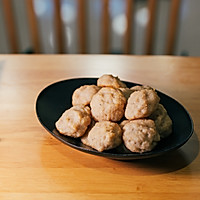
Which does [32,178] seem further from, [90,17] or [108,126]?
[90,17]

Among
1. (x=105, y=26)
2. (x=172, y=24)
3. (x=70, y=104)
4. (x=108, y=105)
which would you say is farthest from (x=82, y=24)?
(x=108, y=105)

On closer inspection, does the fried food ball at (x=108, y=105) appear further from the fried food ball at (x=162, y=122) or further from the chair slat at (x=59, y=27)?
the chair slat at (x=59, y=27)

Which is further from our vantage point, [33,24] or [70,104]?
[33,24]

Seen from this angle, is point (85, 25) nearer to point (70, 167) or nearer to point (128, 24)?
point (128, 24)

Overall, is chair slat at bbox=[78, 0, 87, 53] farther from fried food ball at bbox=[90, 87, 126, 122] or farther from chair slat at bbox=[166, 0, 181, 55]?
fried food ball at bbox=[90, 87, 126, 122]

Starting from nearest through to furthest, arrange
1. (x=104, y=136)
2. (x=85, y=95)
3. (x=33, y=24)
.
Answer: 1. (x=104, y=136)
2. (x=85, y=95)
3. (x=33, y=24)

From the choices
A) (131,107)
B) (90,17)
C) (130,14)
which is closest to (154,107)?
(131,107)
